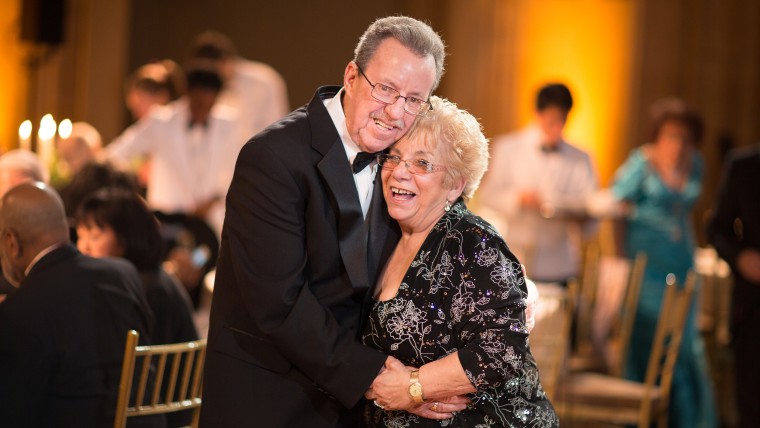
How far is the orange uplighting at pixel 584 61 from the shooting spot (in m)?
10.0

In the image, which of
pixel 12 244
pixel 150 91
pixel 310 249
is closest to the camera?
pixel 310 249

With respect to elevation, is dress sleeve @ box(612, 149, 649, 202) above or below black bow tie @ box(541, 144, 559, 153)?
below

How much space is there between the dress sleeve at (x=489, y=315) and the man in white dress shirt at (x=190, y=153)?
423 centimetres

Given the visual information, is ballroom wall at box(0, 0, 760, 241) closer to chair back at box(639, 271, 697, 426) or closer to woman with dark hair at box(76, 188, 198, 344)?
chair back at box(639, 271, 697, 426)

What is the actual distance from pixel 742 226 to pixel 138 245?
9.08 feet

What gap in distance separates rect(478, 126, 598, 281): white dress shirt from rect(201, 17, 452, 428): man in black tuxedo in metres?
3.64

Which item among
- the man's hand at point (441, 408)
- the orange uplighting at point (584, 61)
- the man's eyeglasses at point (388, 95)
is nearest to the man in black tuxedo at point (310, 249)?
the man's eyeglasses at point (388, 95)

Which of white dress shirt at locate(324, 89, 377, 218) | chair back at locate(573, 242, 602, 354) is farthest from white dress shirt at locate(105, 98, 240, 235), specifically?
white dress shirt at locate(324, 89, 377, 218)

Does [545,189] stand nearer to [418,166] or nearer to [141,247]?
[141,247]

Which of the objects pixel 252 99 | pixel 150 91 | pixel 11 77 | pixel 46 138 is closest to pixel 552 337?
pixel 46 138

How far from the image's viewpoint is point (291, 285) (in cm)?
268

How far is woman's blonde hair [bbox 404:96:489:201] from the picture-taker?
9.06ft

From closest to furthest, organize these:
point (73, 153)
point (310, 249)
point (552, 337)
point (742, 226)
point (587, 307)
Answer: point (310, 249)
point (552, 337)
point (742, 226)
point (587, 307)
point (73, 153)

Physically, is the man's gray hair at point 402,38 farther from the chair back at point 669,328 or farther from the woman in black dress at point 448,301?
the chair back at point 669,328
